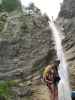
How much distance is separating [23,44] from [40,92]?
532mm

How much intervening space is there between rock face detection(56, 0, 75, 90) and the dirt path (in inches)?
12.1

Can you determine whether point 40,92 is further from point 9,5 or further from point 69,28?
point 9,5

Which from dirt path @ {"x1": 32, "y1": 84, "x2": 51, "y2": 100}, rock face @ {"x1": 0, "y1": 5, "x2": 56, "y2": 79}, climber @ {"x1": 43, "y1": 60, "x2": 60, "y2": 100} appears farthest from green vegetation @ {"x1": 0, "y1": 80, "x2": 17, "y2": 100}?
climber @ {"x1": 43, "y1": 60, "x2": 60, "y2": 100}

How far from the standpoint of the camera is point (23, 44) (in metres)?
3.51

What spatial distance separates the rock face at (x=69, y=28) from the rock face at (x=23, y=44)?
0.48 ft

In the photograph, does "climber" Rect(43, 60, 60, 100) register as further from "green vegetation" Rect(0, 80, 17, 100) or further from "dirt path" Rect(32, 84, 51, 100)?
"green vegetation" Rect(0, 80, 17, 100)

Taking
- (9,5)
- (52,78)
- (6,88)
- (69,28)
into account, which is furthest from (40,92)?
(9,5)

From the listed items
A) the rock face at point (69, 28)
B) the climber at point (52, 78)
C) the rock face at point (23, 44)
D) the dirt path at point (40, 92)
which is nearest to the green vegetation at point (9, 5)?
the rock face at point (23, 44)

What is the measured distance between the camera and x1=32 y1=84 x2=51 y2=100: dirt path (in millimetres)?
3408

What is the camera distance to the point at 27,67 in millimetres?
3457

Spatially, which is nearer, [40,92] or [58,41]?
[40,92]

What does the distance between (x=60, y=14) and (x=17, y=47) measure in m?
0.59

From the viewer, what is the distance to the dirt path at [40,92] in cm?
341

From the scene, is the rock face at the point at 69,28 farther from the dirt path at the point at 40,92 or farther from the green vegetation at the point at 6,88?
the green vegetation at the point at 6,88
